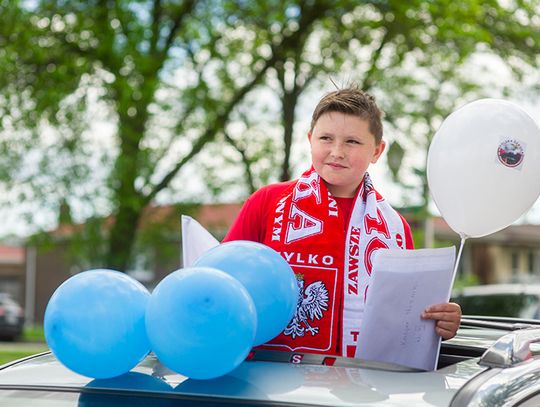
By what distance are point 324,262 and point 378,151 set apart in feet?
1.40

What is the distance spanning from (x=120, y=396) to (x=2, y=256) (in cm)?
4595

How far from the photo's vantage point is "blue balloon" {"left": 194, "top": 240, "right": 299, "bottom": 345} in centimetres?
Result: 223

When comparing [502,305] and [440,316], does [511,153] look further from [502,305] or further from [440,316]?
[502,305]

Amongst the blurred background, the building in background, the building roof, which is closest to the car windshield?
the blurred background

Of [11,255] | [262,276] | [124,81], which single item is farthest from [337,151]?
[11,255]

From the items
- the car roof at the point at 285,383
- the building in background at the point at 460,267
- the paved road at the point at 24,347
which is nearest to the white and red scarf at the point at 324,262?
the car roof at the point at 285,383

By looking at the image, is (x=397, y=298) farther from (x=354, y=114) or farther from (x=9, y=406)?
(x=9, y=406)

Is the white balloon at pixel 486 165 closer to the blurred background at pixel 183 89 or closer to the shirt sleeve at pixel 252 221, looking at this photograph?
the shirt sleeve at pixel 252 221

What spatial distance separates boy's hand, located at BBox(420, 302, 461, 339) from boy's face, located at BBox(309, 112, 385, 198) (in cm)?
50

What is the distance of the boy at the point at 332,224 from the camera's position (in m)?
2.58

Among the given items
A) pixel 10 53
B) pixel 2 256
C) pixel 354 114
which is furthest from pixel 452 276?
pixel 2 256

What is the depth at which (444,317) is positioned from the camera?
2383 millimetres

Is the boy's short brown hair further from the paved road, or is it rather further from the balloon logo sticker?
the paved road

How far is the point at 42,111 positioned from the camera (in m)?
14.8
